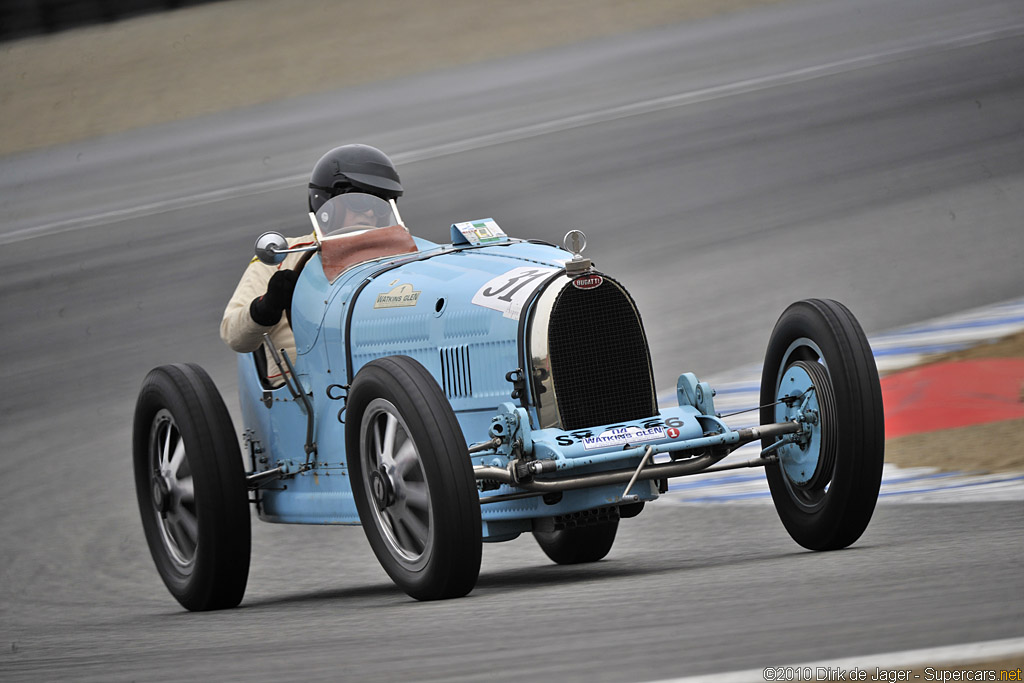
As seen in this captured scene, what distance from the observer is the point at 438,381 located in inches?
276

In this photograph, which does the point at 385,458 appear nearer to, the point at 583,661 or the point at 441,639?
the point at 441,639

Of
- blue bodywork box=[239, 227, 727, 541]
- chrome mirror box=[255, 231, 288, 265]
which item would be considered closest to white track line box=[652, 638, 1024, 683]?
blue bodywork box=[239, 227, 727, 541]

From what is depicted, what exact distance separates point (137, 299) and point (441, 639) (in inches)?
472

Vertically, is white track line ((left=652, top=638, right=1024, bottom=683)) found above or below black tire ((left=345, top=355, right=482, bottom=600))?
below

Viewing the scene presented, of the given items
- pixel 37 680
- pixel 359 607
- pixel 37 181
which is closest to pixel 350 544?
pixel 359 607

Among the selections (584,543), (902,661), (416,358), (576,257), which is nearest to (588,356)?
(576,257)

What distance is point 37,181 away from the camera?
2189cm

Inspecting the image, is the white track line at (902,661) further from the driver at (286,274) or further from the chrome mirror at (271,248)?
the driver at (286,274)

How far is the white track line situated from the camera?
3.69 m

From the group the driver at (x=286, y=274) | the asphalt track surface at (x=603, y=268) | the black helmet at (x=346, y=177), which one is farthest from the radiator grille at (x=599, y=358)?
the black helmet at (x=346, y=177)

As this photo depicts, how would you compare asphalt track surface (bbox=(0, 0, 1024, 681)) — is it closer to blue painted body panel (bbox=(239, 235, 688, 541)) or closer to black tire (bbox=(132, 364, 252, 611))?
black tire (bbox=(132, 364, 252, 611))

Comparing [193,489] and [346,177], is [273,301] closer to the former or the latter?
[346,177]

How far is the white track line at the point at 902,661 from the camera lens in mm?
3688
